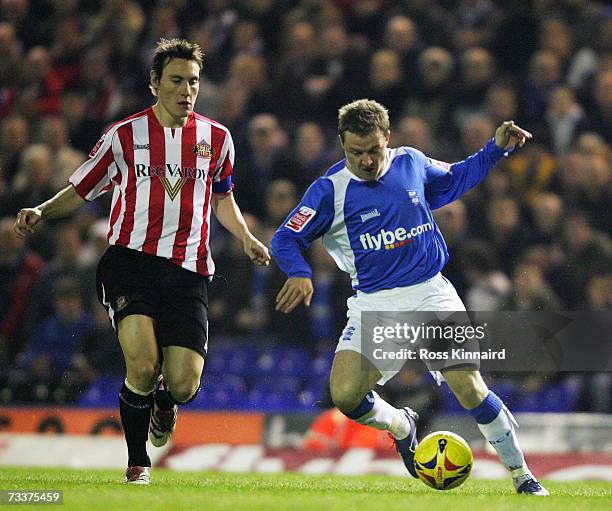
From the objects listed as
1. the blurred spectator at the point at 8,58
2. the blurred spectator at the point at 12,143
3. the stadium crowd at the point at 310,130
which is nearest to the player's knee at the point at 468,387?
the stadium crowd at the point at 310,130

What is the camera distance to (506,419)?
6352mm

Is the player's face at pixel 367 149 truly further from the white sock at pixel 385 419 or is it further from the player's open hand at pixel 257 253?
the white sock at pixel 385 419

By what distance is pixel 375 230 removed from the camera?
6.62m

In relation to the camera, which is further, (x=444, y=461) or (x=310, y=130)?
(x=310, y=130)

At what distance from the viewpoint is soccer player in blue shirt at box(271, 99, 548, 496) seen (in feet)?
21.4

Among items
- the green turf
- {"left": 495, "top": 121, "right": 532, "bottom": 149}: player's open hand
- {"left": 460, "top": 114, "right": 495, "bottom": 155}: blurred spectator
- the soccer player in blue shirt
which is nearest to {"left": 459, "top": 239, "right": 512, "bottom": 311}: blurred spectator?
{"left": 460, "top": 114, "right": 495, "bottom": 155}: blurred spectator

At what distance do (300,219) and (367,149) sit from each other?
→ 54cm

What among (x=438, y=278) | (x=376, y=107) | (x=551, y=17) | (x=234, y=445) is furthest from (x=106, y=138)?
(x=551, y=17)

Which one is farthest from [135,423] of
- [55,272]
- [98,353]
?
[55,272]

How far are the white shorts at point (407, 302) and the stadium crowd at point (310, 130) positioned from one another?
8.67ft

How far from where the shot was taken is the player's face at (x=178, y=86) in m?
6.59

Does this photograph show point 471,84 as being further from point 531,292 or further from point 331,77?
point 531,292

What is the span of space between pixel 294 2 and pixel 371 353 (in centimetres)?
714

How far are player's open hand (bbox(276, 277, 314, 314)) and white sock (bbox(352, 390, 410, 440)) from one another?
769 millimetres
